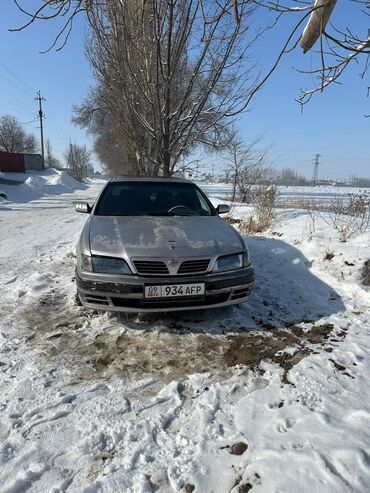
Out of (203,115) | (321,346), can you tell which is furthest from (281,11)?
(203,115)

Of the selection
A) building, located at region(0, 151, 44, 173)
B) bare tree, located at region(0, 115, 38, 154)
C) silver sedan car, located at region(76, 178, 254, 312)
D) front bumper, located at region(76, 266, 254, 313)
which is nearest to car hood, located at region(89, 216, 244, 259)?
silver sedan car, located at region(76, 178, 254, 312)

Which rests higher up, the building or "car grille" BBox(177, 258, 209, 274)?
the building

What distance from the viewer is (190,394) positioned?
255cm

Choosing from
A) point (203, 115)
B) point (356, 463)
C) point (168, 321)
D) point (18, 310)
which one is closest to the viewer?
point (356, 463)

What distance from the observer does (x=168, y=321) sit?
364 cm

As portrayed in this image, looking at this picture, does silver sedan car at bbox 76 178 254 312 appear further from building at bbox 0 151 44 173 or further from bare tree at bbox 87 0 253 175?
building at bbox 0 151 44 173

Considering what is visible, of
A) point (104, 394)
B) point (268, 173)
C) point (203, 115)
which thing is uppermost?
point (203, 115)

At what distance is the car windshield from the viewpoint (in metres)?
4.53

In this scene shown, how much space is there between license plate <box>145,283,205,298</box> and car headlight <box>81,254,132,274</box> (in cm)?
28

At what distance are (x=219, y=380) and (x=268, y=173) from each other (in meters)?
14.3

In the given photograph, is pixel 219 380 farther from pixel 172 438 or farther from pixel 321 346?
pixel 321 346

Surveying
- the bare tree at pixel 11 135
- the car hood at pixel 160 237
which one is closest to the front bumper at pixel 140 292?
the car hood at pixel 160 237

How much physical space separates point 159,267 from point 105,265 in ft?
1.75

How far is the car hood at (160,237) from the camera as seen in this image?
335 centimetres
